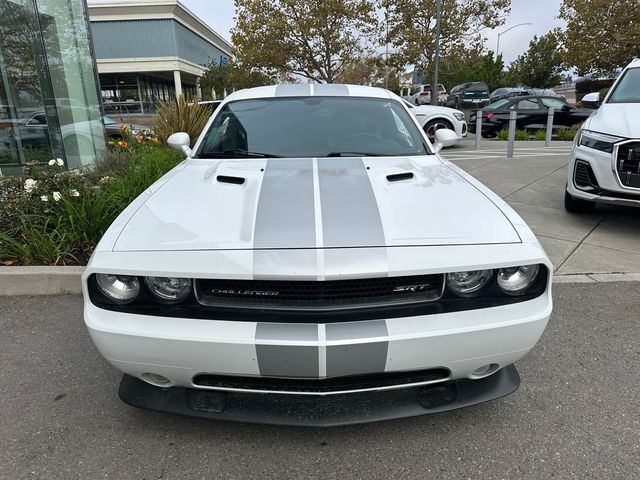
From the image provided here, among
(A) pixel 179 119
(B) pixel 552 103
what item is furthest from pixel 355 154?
(B) pixel 552 103

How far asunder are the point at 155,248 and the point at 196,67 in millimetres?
47376

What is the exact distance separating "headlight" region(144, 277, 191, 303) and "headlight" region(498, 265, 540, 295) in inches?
51.6

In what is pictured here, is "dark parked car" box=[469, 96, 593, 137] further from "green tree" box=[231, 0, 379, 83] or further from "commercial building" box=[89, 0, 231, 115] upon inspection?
"commercial building" box=[89, 0, 231, 115]

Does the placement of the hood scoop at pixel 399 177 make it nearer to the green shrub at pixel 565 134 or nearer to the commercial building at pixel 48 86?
the commercial building at pixel 48 86

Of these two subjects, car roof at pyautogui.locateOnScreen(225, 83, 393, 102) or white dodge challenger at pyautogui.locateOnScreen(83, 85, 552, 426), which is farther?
car roof at pyautogui.locateOnScreen(225, 83, 393, 102)

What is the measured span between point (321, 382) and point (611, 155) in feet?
13.5

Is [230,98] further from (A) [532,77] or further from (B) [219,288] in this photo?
(A) [532,77]

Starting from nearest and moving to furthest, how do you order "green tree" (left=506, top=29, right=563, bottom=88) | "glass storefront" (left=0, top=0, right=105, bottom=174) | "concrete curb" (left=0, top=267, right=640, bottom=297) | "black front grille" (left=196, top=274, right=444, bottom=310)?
1. "black front grille" (left=196, top=274, right=444, bottom=310)
2. "concrete curb" (left=0, top=267, right=640, bottom=297)
3. "glass storefront" (left=0, top=0, right=105, bottom=174)
4. "green tree" (left=506, top=29, right=563, bottom=88)

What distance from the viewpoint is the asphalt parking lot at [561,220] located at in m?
4.26

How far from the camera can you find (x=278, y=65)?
911 inches

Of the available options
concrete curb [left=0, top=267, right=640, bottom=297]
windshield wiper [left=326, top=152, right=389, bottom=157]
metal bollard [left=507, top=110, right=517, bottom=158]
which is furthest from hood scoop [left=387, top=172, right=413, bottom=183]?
metal bollard [left=507, top=110, right=517, bottom=158]

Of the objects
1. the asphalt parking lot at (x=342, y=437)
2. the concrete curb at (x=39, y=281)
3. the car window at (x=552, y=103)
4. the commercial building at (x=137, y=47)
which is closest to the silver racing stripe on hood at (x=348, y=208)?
the asphalt parking lot at (x=342, y=437)

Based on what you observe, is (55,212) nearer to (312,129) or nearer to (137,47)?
(312,129)

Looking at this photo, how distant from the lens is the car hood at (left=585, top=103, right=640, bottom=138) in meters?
4.42
